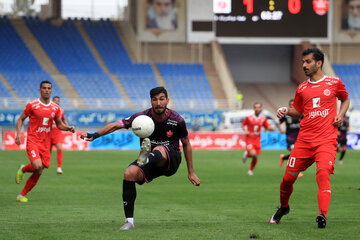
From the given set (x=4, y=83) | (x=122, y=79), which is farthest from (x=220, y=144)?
(x=4, y=83)

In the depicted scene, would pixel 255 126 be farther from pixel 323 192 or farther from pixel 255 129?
pixel 323 192

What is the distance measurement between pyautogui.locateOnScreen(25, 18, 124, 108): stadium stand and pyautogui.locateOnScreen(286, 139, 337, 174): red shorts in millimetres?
34229

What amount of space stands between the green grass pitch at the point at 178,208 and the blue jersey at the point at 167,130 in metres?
1.17

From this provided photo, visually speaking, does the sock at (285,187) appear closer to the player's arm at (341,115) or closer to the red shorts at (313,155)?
the red shorts at (313,155)

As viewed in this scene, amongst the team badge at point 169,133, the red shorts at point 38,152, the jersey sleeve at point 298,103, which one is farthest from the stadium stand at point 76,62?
the team badge at point 169,133

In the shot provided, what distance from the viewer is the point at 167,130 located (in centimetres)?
938

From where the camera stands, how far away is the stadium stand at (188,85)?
1829 inches

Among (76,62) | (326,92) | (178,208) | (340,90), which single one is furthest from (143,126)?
(76,62)

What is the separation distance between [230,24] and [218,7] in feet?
6.88

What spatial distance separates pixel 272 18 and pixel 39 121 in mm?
28155

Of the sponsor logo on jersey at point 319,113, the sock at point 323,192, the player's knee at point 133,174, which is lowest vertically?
the sock at point 323,192

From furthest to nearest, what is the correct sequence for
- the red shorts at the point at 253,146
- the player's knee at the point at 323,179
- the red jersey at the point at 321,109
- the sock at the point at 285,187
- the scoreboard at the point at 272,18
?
the scoreboard at the point at 272,18 → the red shorts at the point at 253,146 → the sock at the point at 285,187 → the red jersey at the point at 321,109 → the player's knee at the point at 323,179

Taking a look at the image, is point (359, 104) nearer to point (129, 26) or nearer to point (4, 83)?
point (129, 26)

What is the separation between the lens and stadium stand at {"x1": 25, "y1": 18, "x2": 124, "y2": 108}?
148 feet
